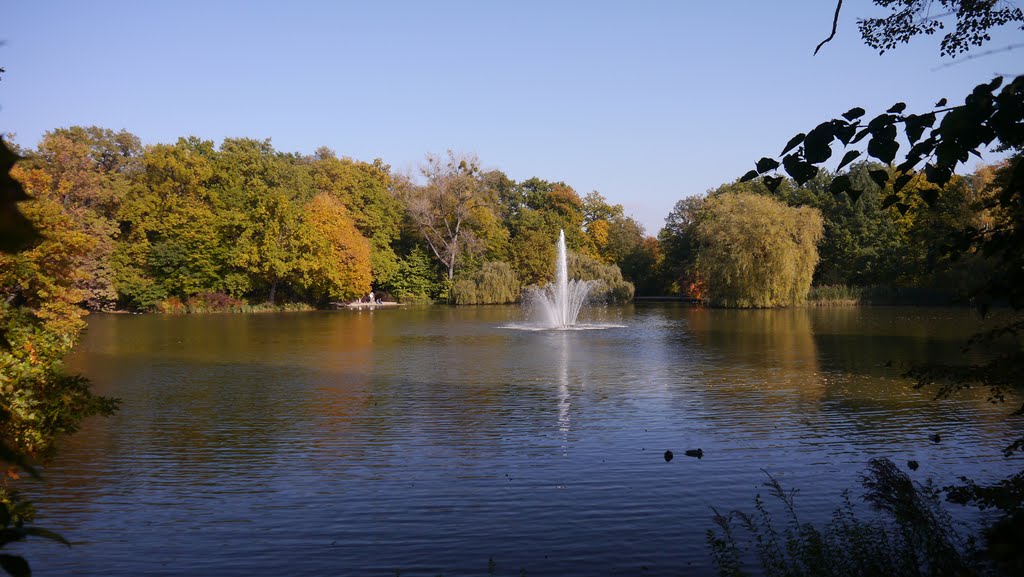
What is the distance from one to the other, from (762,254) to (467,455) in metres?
37.0

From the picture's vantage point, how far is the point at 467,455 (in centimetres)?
1007

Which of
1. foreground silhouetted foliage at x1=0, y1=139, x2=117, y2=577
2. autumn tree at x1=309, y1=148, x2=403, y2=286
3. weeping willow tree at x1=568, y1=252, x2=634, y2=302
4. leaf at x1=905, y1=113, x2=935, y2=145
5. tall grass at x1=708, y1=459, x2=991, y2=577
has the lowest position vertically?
tall grass at x1=708, y1=459, x2=991, y2=577

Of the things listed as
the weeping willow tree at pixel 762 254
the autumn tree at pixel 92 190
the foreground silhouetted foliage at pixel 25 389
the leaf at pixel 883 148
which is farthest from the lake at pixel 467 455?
the autumn tree at pixel 92 190

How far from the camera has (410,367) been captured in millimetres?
19156

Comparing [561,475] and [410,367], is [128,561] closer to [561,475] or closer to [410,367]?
[561,475]

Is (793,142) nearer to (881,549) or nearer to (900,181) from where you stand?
(900,181)

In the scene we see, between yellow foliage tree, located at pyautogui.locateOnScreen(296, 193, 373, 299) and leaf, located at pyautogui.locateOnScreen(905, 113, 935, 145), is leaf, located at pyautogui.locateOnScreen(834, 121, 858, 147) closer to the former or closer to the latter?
leaf, located at pyautogui.locateOnScreen(905, 113, 935, 145)

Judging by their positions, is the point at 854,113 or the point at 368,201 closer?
the point at 854,113

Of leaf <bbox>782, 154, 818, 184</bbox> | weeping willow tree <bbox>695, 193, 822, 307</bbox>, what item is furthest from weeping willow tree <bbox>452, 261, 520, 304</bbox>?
leaf <bbox>782, 154, 818, 184</bbox>

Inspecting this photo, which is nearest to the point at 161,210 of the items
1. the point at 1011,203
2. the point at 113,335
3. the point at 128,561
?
the point at 113,335

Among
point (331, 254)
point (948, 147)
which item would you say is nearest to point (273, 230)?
point (331, 254)

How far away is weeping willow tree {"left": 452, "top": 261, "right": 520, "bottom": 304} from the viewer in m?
53.6

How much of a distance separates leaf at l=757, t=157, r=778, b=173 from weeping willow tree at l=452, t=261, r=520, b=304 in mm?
50814

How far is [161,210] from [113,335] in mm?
21258
